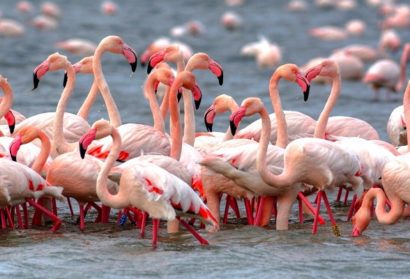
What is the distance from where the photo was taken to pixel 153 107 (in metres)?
10.1

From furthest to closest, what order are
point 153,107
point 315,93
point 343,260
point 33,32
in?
point 33,32 → point 315,93 → point 153,107 → point 343,260

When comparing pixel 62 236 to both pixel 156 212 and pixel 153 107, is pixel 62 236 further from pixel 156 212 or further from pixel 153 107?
pixel 153 107

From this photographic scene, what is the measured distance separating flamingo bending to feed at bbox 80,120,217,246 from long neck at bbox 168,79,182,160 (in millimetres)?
953

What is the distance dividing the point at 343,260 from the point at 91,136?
179 cm

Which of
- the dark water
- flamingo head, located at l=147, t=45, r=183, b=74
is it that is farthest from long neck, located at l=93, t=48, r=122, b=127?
the dark water

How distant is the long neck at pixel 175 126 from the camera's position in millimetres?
9164

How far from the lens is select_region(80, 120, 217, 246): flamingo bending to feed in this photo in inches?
314

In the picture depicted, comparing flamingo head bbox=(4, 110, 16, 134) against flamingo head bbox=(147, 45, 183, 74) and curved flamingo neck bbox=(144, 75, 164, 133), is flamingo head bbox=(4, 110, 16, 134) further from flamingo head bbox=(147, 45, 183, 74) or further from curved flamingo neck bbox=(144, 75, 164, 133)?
flamingo head bbox=(147, 45, 183, 74)

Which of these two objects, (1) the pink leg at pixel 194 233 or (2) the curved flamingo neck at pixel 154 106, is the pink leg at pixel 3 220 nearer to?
(1) the pink leg at pixel 194 233

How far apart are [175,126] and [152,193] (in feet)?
4.51

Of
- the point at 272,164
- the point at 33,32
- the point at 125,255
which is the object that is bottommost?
the point at 125,255

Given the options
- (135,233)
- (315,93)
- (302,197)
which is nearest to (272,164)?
(302,197)

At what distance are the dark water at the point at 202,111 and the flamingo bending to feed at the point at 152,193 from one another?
26cm

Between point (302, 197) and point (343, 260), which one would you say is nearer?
point (343, 260)
